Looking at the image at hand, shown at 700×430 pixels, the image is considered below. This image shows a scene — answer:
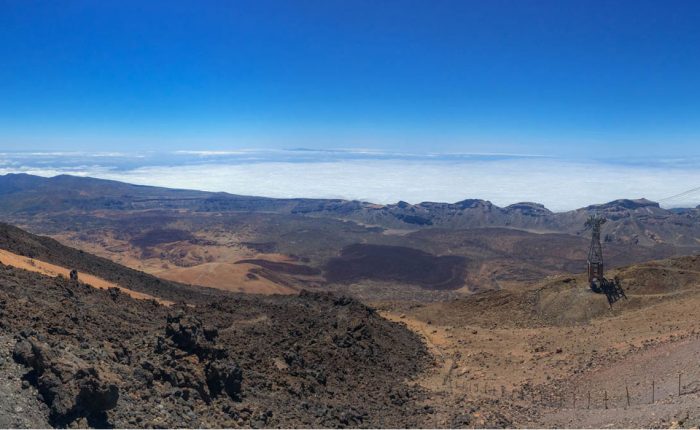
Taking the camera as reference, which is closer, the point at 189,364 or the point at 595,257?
the point at 189,364

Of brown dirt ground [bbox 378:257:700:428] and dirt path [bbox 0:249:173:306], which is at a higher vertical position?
dirt path [bbox 0:249:173:306]

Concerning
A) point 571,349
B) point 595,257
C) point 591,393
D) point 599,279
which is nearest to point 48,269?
point 591,393

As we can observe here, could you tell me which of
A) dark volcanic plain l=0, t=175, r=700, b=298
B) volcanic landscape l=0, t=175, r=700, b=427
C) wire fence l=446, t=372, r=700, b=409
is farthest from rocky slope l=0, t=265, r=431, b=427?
dark volcanic plain l=0, t=175, r=700, b=298

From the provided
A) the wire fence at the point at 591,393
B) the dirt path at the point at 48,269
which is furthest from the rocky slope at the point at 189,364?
the dirt path at the point at 48,269

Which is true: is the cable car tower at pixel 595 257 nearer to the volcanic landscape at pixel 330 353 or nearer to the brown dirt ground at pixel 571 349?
the volcanic landscape at pixel 330 353

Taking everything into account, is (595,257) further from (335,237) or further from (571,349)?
(335,237)

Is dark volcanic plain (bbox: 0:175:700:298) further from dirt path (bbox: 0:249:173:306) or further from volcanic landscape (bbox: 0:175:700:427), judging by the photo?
dirt path (bbox: 0:249:173:306)

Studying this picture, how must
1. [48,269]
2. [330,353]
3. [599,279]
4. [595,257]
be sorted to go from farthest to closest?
[595,257], [599,279], [48,269], [330,353]

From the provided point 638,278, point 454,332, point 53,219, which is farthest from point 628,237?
point 53,219

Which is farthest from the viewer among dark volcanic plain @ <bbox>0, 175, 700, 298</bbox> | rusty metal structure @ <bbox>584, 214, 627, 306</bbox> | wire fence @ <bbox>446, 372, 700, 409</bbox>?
dark volcanic plain @ <bbox>0, 175, 700, 298</bbox>

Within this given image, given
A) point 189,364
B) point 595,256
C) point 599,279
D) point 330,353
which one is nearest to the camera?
point 189,364
